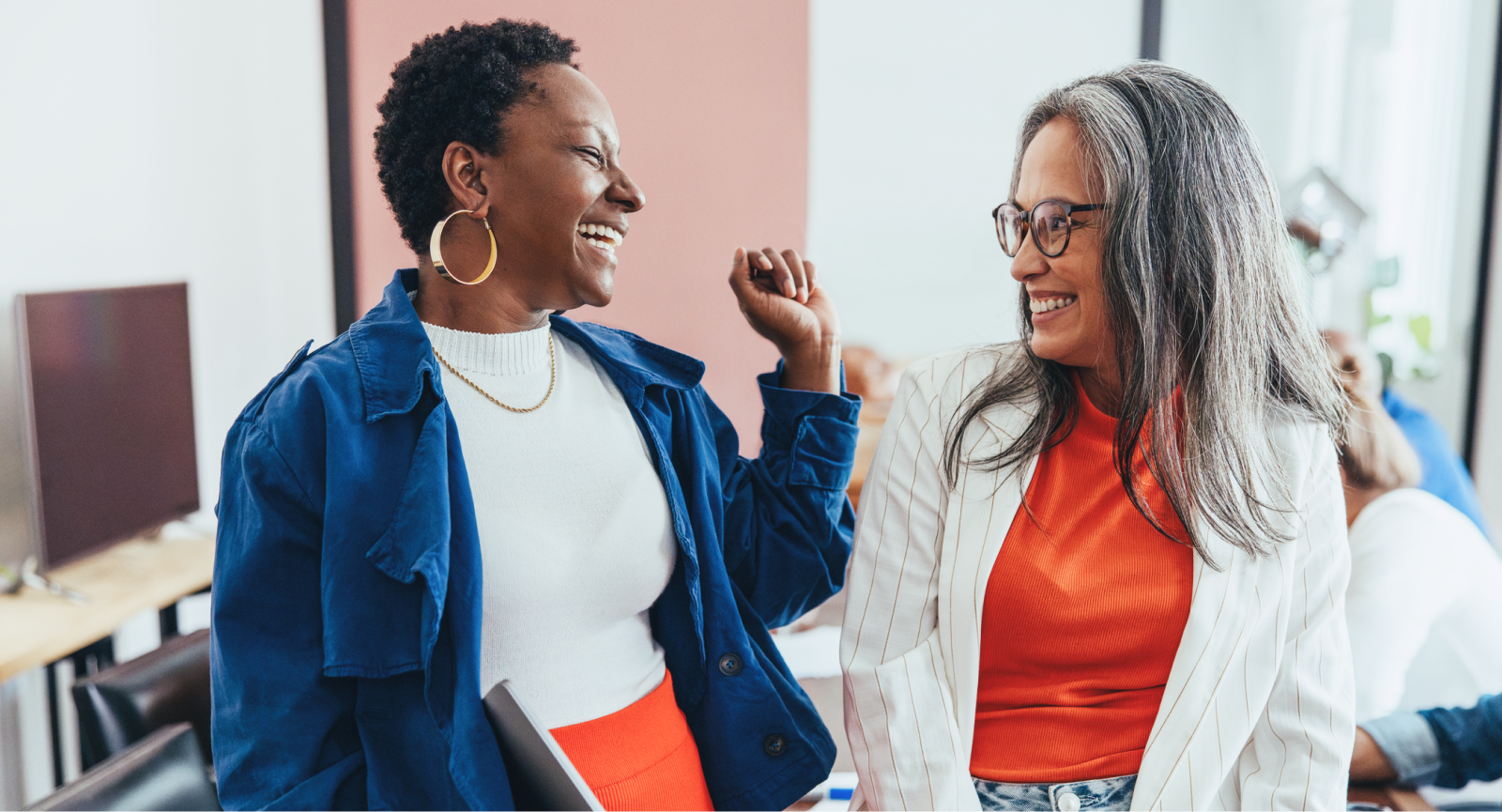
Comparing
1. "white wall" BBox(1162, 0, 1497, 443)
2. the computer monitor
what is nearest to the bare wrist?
the computer monitor

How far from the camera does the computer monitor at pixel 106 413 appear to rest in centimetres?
189

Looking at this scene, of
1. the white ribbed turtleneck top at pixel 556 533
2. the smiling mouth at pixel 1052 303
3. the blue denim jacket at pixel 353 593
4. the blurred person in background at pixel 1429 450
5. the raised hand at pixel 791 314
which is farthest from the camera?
the blurred person in background at pixel 1429 450

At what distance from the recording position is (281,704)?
→ 0.91 meters

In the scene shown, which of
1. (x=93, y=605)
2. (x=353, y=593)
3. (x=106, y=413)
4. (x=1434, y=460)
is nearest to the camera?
(x=353, y=593)

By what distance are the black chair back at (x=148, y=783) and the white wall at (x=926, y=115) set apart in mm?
2295

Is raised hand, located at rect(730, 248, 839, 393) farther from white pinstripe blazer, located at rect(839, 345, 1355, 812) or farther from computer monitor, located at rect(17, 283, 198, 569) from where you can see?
computer monitor, located at rect(17, 283, 198, 569)

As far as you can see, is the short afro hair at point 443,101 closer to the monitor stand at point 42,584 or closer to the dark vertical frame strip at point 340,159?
the monitor stand at point 42,584

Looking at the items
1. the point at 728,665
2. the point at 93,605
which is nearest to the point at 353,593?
the point at 728,665

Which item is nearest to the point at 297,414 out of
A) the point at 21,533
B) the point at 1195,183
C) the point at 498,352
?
the point at 498,352

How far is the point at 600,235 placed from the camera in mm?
1105

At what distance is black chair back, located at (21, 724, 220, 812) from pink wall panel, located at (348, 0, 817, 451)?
153cm

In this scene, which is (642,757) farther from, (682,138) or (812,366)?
(682,138)

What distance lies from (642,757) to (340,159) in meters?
2.12

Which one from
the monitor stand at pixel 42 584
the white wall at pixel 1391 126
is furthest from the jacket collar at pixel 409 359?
the white wall at pixel 1391 126
